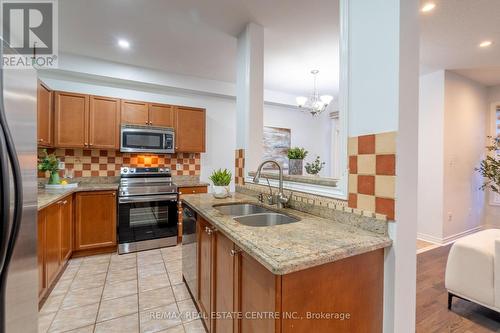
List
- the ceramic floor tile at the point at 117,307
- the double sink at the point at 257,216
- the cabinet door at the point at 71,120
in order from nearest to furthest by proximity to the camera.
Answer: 1. the double sink at the point at 257,216
2. the ceramic floor tile at the point at 117,307
3. the cabinet door at the point at 71,120

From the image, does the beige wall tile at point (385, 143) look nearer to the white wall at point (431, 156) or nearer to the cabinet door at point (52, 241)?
the cabinet door at point (52, 241)

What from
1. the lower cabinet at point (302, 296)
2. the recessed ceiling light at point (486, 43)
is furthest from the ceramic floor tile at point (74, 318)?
the recessed ceiling light at point (486, 43)

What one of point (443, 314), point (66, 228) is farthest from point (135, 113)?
point (443, 314)

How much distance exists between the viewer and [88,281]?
2.24 meters

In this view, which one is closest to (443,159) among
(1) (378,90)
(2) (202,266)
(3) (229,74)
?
(1) (378,90)

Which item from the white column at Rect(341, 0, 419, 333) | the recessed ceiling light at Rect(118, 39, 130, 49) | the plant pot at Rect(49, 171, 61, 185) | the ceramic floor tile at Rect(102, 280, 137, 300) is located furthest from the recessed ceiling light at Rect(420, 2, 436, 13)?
the plant pot at Rect(49, 171, 61, 185)

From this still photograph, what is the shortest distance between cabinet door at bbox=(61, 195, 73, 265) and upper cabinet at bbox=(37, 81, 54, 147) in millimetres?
719

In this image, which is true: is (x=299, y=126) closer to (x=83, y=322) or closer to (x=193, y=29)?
(x=193, y=29)

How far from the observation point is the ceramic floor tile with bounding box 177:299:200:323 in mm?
1763

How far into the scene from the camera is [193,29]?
241 cm

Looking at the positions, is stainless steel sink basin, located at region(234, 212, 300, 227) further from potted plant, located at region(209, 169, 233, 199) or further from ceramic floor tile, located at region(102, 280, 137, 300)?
ceramic floor tile, located at region(102, 280, 137, 300)

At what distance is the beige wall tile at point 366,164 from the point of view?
1.11 meters

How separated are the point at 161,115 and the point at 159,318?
103 inches

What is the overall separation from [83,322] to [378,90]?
247 centimetres
